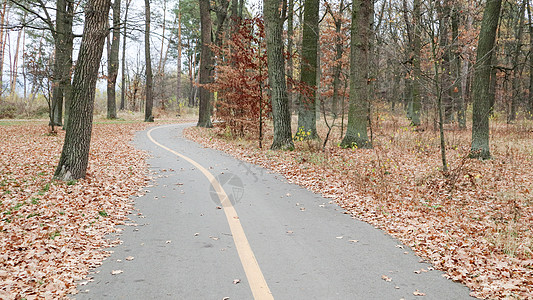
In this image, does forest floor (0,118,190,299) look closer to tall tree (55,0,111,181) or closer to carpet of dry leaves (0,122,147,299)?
carpet of dry leaves (0,122,147,299)

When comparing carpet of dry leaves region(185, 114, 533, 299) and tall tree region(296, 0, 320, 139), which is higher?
tall tree region(296, 0, 320, 139)

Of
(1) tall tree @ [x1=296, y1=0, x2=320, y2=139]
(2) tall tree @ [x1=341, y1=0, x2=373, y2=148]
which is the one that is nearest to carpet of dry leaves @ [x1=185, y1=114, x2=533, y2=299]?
(2) tall tree @ [x1=341, y1=0, x2=373, y2=148]

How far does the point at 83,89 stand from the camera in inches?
317

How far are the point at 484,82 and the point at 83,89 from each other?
11698 mm

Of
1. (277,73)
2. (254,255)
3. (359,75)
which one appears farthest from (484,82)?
(254,255)

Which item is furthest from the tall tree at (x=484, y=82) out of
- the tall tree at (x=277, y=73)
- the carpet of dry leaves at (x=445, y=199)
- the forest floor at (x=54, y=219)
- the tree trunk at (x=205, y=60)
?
the tree trunk at (x=205, y=60)

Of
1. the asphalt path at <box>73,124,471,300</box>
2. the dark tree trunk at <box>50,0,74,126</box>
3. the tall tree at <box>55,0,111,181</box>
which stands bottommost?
the asphalt path at <box>73,124,471,300</box>

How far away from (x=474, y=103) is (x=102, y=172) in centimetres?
1168

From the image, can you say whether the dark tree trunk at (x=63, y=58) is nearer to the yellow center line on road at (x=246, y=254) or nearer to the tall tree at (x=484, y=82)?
the yellow center line on road at (x=246, y=254)

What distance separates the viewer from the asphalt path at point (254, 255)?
3.58m

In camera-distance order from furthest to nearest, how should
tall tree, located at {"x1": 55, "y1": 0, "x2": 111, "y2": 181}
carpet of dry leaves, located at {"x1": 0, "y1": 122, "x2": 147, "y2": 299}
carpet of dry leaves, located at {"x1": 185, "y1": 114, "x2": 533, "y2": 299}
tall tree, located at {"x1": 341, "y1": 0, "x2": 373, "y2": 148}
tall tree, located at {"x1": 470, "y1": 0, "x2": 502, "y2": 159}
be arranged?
tall tree, located at {"x1": 341, "y1": 0, "x2": 373, "y2": 148}
tall tree, located at {"x1": 470, "y1": 0, "x2": 502, "y2": 159}
tall tree, located at {"x1": 55, "y1": 0, "x2": 111, "y2": 181}
carpet of dry leaves, located at {"x1": 185, "y1": 114, "x2": 533, "y2": 299}
carpet of dry leaves, located at {"x1": 0, "y1": 122, "x2": 147, "y2": 299}

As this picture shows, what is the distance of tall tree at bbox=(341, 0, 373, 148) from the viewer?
42.3 ft

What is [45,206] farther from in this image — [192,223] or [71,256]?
[192,223]

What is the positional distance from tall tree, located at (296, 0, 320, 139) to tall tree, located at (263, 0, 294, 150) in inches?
53.7
